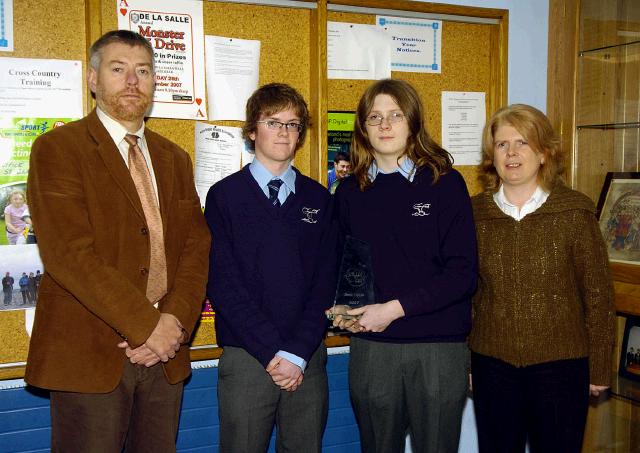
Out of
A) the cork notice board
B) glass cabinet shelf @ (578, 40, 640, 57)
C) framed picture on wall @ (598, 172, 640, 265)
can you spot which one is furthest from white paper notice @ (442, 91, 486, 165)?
framed picture on wall @ (598, 172, 640, 265)

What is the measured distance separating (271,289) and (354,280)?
0.27m

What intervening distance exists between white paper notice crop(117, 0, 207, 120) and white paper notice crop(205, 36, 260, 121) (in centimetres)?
4

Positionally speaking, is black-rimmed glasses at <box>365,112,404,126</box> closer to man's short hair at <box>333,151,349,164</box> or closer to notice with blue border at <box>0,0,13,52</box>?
man's short hair at <box>333,151,349,164</box>

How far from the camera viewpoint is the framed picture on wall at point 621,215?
2467 mm

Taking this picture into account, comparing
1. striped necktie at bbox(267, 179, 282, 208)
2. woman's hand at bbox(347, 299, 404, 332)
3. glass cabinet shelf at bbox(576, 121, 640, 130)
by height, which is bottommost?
woman's hand at bbox(347, 299, 404, 332)

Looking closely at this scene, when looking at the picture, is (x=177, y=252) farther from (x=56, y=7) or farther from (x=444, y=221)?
(x=56, y=7)

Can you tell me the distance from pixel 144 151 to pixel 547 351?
145 centimetres

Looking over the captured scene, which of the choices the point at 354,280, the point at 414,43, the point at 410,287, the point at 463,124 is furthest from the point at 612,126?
the point at 354,280

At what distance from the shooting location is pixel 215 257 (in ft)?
6.50

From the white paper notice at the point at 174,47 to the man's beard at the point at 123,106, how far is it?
50 cm

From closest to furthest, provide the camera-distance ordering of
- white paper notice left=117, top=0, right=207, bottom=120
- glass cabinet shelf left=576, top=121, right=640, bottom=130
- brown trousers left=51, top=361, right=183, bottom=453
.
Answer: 1. brown trousers left=51, top=361, right=183, bottom=453
2. white paper notice left=117, top=0, right=207, bottom=120
3. glass cabinet shelf left=576, top=121, right=640, bottom=130

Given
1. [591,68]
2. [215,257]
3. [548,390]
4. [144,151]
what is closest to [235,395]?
[215,257]

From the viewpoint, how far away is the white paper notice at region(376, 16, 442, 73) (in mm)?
2709

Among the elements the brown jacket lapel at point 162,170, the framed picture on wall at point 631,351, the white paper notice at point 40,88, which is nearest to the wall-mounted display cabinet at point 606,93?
the framed picture on wall at point 631,351
